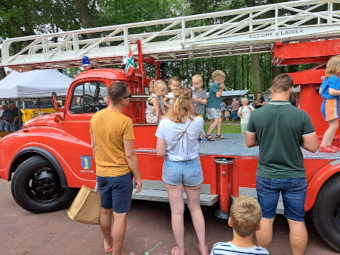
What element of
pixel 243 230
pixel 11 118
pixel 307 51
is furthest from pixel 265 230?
pixel 11 118

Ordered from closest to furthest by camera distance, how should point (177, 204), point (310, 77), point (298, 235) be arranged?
point (298, 235) → point (177, 204) → point (310, 77)

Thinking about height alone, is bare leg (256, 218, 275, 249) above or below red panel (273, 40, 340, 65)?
below

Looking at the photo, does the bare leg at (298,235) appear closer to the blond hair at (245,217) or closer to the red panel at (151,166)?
the blond hair at (245,217)

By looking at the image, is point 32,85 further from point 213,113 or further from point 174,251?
point 174,251

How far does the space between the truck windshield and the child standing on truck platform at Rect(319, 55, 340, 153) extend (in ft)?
9.92

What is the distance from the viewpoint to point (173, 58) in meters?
5.02

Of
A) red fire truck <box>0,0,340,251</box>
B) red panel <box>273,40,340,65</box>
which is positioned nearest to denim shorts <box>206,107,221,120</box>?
red fire truck <box>0,0,340,251</box>

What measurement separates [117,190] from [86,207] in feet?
1.80

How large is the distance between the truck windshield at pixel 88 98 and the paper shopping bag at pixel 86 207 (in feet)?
4.96

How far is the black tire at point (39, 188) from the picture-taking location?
13.3 ft

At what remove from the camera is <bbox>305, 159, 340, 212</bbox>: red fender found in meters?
2.68

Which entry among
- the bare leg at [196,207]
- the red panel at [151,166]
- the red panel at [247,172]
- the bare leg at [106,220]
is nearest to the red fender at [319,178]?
the red panel at [247,172]

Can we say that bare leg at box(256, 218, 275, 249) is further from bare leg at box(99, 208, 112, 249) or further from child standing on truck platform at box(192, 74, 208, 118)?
child standing on truck platform at box(192, 74, 208, 118)

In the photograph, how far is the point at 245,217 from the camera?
157 centimetres
